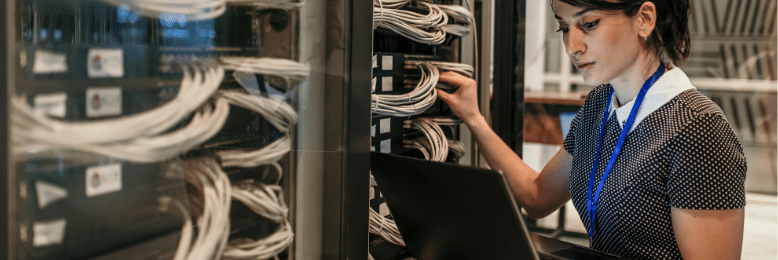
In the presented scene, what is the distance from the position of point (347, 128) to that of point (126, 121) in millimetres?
315

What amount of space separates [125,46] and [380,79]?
0.58 m

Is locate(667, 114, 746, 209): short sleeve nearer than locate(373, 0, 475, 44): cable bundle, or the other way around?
locate(667, 114, 746, 209): short sleeve

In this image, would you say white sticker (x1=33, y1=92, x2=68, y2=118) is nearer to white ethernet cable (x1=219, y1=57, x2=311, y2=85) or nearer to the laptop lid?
white ethernet cable (x1=219, y1=57, x2=311, y2=85)

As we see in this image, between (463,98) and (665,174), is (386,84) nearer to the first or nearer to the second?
(463,98)

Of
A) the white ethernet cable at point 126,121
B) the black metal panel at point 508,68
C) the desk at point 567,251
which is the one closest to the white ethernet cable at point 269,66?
the white ethernet cable at point 126,121

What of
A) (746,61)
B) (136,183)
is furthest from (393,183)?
(746,61)

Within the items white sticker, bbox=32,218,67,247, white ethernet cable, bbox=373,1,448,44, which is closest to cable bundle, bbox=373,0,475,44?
white ethernet cable, bbox=373,1,448,44

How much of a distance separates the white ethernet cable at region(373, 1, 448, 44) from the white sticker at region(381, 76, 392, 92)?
0.30 feet

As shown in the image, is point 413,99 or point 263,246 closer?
point 263,246

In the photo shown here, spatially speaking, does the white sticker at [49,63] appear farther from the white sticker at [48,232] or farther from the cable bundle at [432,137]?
the cable bundle at [432,137]

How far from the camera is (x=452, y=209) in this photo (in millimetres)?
857

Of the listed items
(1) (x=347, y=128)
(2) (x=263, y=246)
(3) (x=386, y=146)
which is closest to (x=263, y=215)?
(2) (x=263, y=246)

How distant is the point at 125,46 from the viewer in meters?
0.64

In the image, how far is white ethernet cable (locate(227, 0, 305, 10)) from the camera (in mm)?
759
